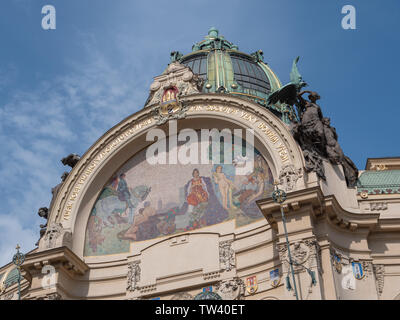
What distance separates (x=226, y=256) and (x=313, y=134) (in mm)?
4218

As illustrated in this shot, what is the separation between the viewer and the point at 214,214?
18297mm

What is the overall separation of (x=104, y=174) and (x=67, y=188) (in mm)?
1314

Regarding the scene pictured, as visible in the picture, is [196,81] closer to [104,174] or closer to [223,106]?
[223,106]

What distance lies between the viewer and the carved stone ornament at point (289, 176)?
16344 mm

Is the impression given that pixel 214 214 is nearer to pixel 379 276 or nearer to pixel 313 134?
pixel 313 134

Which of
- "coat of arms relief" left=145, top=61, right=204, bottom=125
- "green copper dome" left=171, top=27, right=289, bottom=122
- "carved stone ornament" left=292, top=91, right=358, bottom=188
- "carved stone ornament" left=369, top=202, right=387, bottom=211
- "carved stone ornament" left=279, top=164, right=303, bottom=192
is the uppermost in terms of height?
"green copper dome" left=171, top=27, right=289, bottom=122

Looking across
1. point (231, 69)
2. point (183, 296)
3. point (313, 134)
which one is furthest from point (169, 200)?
point (231, 69)

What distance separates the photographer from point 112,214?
64.8 feet

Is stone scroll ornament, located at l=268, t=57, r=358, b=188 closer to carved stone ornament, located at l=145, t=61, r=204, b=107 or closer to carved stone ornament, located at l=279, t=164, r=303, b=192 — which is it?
carved stone ornament, located at l=279, t=164, r=303, b=192

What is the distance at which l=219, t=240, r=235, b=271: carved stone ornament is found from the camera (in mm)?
16969

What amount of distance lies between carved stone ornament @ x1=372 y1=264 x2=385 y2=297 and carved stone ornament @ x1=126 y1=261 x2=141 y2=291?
673 centimetres

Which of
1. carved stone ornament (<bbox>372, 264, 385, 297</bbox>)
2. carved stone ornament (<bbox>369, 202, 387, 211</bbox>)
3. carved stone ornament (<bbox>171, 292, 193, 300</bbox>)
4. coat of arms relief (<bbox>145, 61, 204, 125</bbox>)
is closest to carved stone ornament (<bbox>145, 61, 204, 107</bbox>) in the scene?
coat of arms relief (<bbox>145, 61, 204, 125</bbox>)
